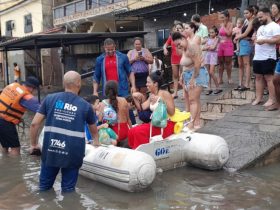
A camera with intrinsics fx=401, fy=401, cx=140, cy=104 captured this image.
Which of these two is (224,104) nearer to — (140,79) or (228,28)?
(228,28)

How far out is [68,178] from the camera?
5.10 meters

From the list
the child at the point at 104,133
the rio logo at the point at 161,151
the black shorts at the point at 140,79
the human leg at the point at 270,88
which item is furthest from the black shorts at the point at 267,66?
the child at the point at 104,133

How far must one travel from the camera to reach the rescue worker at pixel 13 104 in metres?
6.66

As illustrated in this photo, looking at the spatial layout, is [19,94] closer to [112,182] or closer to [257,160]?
[112,182]

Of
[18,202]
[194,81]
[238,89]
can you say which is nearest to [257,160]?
[194,81]

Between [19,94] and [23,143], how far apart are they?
116 inches

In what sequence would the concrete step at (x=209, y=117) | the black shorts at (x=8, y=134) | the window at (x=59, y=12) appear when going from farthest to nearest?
the window at (x=59, y=12), the concrete step at (x=209, y=117), the black shorts at (x=8, y=134)

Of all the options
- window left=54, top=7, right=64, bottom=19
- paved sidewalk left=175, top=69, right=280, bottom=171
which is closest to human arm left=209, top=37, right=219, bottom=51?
paved sidewalk left=175, top=69, right=280, bottom=171

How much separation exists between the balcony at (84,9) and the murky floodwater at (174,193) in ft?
52.8

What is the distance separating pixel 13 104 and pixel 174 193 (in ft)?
10.7

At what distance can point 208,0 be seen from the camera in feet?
47.5

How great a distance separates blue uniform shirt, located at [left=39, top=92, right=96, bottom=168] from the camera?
479 centimetres

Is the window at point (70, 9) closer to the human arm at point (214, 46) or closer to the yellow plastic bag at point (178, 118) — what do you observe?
the human arm at point (214, 46)

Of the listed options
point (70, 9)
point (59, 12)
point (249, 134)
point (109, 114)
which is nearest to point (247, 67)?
point (249, 134)
